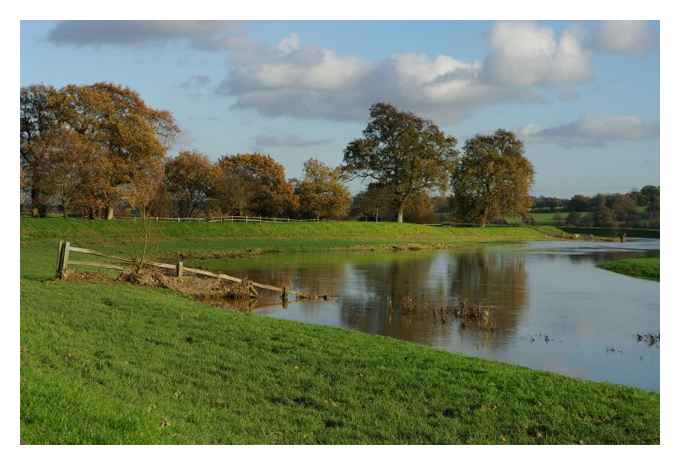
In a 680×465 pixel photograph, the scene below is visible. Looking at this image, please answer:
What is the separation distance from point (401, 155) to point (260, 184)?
17.7 meters

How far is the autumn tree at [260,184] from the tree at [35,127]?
23.5 meters

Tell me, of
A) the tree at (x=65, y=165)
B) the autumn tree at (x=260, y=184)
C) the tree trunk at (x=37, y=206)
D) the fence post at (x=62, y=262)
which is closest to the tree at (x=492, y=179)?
the autumn tree at (x=260, y=184)

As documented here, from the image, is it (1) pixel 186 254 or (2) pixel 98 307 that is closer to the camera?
(2) pixel 98 307

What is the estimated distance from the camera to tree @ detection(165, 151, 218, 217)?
70.9m

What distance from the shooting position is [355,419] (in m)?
8.84

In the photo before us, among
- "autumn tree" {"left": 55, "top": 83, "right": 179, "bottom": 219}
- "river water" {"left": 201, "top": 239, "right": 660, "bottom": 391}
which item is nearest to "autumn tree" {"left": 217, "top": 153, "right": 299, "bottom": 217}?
"autumn tree" {"left": 55, "top": 83, "right": 179, "bottom": 219}

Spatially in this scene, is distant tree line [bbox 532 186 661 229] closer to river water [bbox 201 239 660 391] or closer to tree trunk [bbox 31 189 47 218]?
river water [bbox 201 239 660 391]

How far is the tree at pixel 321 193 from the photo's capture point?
74.1 meters

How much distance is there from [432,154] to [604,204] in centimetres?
2598

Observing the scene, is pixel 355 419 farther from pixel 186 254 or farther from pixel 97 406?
pixel 186 254

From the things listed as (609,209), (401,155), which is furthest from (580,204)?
(401,155)

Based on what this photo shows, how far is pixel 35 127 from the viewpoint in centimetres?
4891
